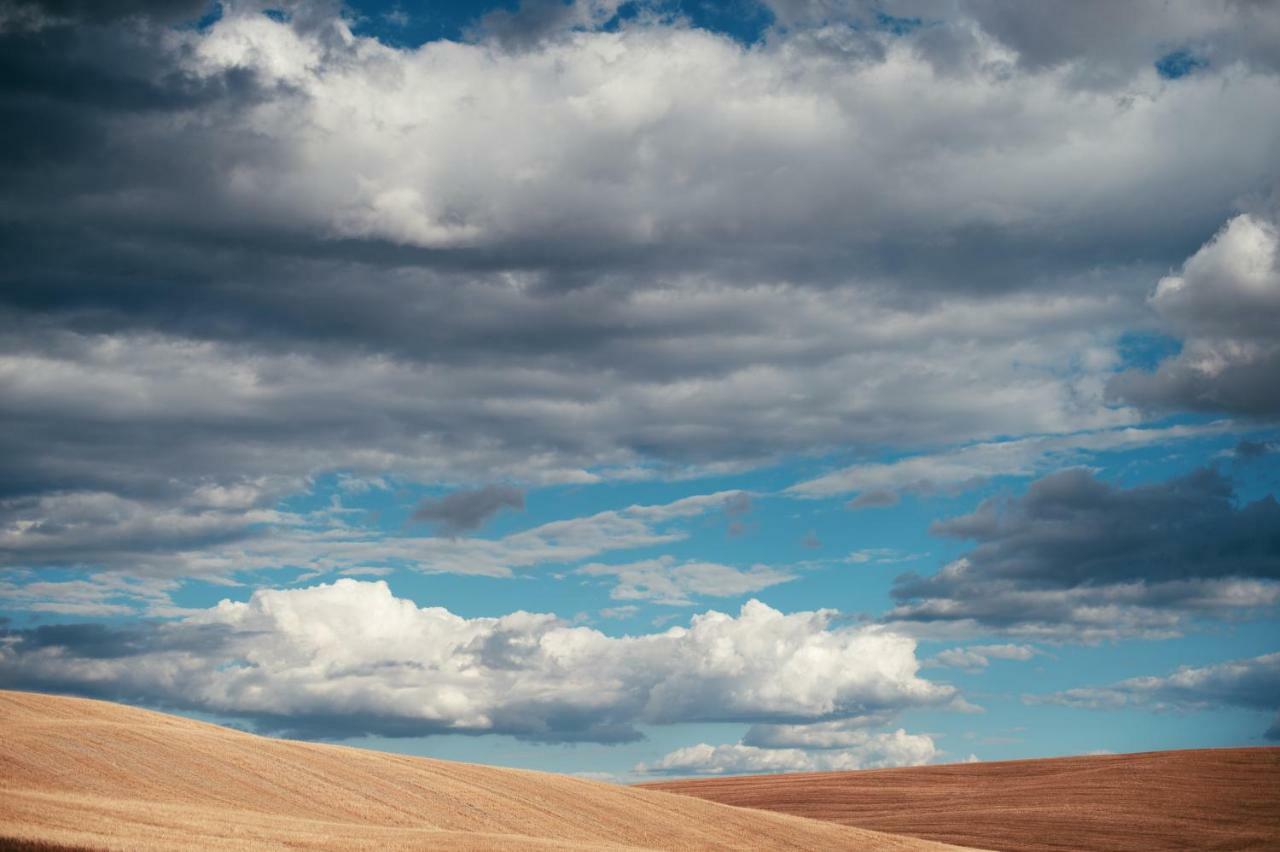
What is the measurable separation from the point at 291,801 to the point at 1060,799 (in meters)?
50.9

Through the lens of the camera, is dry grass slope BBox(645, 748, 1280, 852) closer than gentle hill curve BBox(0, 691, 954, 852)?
No

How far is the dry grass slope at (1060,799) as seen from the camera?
63.8 meters

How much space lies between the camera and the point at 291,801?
1795 inches

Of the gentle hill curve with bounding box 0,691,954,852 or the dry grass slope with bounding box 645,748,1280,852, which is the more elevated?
the gentle hill curve with bounding box 0,691,954,852

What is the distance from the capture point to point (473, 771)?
61.1 m

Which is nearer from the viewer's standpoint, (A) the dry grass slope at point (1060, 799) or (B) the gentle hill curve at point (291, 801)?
(B) the gentle hill curve at point (291, 801)

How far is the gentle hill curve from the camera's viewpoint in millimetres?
34094

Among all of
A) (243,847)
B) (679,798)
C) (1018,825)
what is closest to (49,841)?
(243,847)

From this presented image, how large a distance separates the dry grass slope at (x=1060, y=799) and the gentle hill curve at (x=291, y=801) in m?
13.3

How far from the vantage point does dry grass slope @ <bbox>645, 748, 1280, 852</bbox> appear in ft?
209

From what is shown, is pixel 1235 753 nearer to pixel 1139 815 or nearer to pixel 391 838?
pixel 1139 815

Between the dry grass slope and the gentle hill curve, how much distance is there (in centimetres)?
1328

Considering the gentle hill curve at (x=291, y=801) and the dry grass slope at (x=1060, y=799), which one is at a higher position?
the gentle hill curve at (x=291, y=801)

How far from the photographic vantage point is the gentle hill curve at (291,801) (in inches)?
1342
